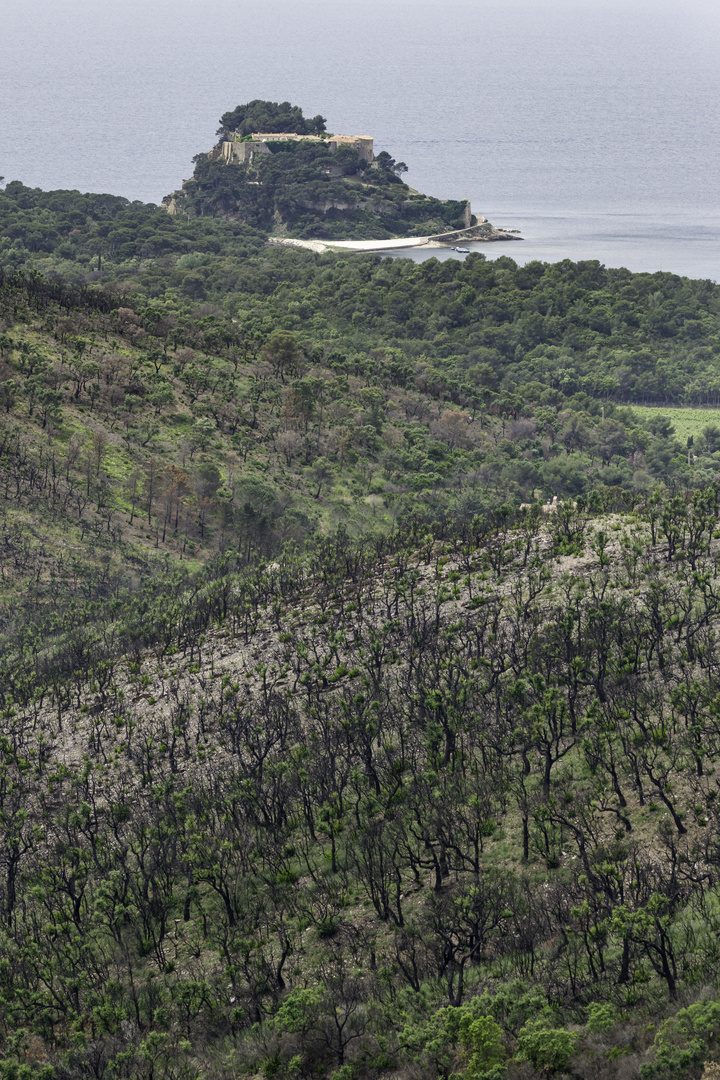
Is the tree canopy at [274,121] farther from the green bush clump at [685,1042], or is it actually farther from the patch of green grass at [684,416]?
the green bush clump at [685,1042]

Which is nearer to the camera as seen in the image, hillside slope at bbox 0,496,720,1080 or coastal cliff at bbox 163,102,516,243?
hillside slope at bbox 0,496,720,1080

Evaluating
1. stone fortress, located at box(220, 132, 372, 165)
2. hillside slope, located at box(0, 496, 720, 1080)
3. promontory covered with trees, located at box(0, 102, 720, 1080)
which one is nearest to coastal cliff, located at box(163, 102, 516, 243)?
stone fortress, located at box(220, 132, 372, 165)

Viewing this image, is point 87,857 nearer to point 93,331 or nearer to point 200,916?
point 200,916

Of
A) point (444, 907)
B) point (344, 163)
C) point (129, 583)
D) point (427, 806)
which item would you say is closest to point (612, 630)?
point (427, 806)

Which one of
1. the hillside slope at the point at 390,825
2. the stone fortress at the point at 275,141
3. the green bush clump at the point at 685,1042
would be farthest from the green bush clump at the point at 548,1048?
the stone fortress at the point at 275,141

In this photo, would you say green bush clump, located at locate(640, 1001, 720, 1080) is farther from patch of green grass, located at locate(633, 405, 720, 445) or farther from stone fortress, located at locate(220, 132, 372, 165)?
stone fortress, located at locate(220, 132, 372, 165)
